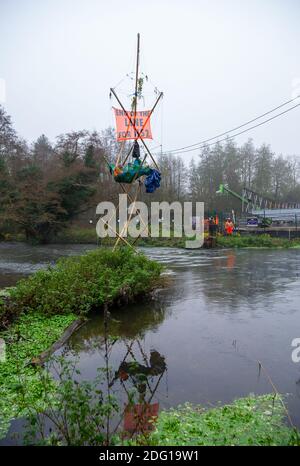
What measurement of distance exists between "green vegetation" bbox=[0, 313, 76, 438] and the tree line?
10.0 m

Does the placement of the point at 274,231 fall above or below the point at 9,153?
below

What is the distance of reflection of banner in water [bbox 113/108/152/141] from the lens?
9.70m

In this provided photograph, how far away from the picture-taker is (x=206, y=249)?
75.0 feet

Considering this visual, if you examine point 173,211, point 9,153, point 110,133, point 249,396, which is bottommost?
point 249,396

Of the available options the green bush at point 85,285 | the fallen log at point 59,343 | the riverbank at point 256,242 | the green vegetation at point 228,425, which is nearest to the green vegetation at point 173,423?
the green vegetation at point 228,425

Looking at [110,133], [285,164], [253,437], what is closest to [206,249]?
[253,437]

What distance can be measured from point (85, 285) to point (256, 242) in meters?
18.5

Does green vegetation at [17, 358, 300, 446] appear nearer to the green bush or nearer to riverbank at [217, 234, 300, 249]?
the green bush

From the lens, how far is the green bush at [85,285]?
6.78m

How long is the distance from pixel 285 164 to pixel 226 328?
42130 millimetres

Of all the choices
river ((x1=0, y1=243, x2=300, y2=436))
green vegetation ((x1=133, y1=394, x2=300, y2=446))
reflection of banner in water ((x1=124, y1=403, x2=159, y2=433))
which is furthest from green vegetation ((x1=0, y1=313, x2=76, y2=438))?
green vegetation ((x1=133, y1=394, x2=300, y2=446))

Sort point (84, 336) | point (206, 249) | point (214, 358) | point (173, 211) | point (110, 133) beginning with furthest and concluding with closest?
point (110, 133)
point (173, 211)
point (206, 249)
point (84, 336)
point (214, 358)
